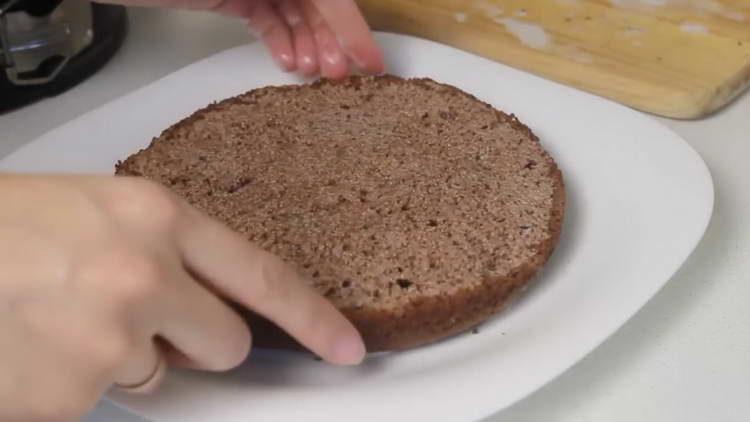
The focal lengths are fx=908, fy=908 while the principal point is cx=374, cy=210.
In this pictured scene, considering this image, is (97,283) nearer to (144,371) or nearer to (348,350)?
(144,371)

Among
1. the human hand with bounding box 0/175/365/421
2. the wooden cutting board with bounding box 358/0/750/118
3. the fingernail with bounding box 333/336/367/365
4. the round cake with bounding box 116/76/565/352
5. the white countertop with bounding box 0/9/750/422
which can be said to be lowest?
the white countertop with bounding box 0/9/750/422

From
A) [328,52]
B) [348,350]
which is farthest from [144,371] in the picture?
[328,52]

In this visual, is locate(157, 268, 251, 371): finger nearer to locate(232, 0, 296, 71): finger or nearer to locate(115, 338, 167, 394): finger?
locate(115, 338, 167, 394): finger

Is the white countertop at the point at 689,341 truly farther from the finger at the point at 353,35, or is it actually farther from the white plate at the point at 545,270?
the finger at the point at 353,35

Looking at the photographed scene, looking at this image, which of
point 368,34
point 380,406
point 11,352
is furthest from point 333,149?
point 11,352

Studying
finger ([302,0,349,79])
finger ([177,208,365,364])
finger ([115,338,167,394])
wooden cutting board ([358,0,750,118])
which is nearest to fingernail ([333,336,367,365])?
finger ([177,208,365,364])

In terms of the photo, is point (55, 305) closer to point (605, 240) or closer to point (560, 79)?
point (605, 240)

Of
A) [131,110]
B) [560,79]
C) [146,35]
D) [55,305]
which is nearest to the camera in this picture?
[55,305]
